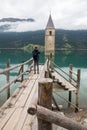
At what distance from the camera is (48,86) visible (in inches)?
124

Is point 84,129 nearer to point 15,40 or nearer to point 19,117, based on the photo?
point 19,117

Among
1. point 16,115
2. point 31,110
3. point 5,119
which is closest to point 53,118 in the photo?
point 31,110

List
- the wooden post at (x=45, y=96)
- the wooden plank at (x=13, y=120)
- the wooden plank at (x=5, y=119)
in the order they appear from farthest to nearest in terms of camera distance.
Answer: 1. the wooden plank at (x=5, y=119)
2. the wooden plank at (x=13, y=120)
3. the wooden post at (x=45, y=96)

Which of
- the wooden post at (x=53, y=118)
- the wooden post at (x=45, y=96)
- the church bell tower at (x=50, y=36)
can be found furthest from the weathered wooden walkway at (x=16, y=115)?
the church bell tower at (x=50, y=36)

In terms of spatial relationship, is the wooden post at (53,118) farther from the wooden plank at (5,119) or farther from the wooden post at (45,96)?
the wooden plank at (5,119)

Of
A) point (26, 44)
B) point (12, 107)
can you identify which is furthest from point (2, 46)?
point (12, 107)

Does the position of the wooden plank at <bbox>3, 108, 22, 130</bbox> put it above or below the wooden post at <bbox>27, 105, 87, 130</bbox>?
below

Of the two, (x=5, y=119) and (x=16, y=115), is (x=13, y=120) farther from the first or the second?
(x=16, y=115)

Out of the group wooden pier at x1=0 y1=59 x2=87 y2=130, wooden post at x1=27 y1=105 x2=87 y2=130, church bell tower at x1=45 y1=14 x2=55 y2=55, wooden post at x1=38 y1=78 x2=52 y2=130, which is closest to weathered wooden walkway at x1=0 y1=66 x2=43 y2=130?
wooden pier at x1=0 y1=59 x2=87 y2=130

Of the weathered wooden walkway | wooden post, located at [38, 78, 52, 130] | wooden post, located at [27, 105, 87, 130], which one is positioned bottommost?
the weathered wooden walkway

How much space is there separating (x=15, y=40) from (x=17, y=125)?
555 feet

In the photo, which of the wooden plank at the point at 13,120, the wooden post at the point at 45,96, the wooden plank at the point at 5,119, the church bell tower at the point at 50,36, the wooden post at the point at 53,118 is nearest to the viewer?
the wooden post at the point at 53,118

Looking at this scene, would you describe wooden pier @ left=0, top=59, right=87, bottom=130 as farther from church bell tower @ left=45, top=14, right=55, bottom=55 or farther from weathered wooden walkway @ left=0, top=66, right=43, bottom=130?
church bell tower @ left=45, top=14, right=55, bottom=55

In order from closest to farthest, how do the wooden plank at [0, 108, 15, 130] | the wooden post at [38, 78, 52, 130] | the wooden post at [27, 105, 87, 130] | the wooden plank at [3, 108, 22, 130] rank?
the wooden post at [27, 105, 87, 130] → the wooden post at [38, 78, 52, 130] → the wooden plank at [3, 108, 22, 130] → the wooden plank at [0, 108, 15, 130]
